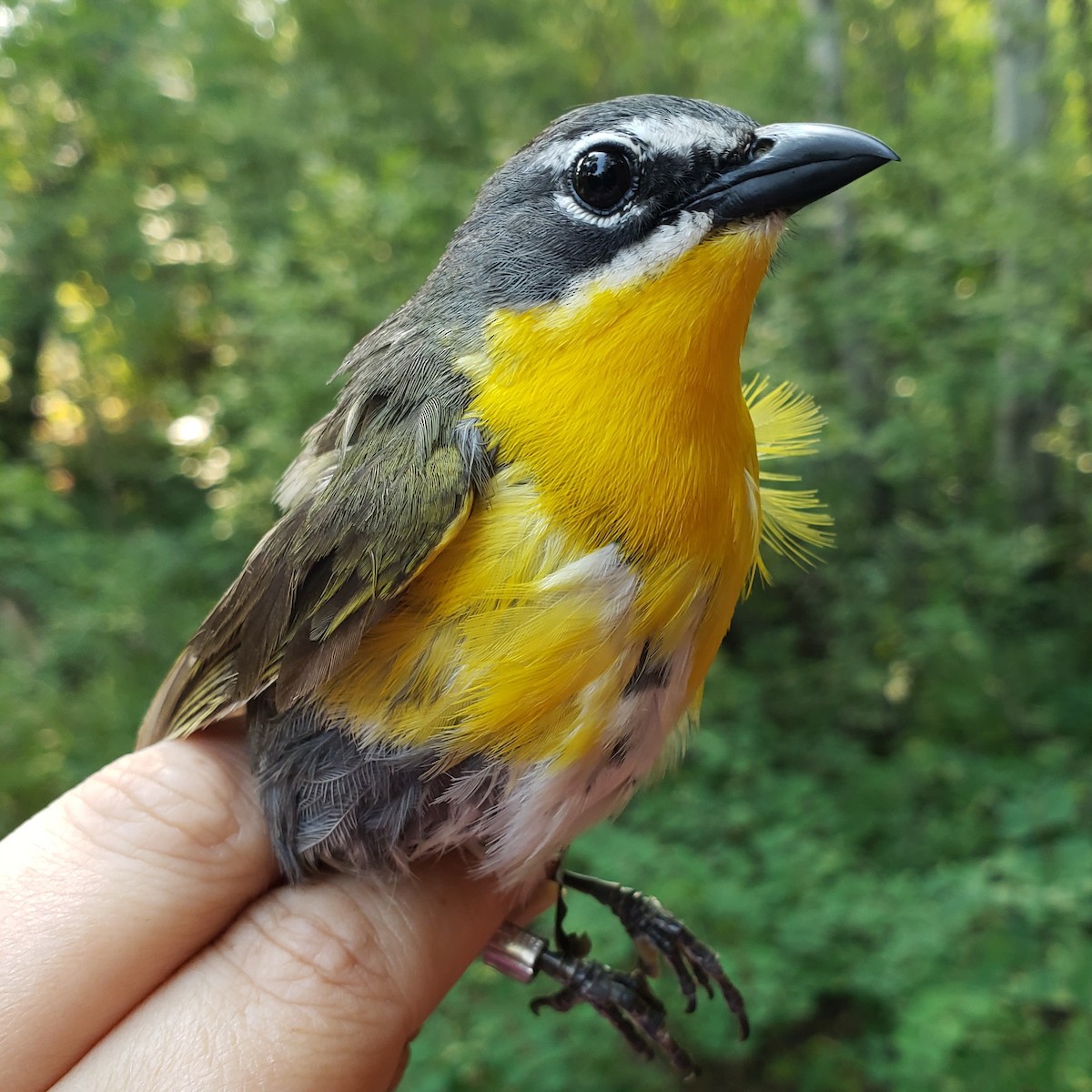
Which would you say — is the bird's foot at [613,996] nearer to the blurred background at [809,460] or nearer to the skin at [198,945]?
the skin at [198,945]

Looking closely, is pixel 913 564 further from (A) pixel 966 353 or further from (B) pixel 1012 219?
(B) pixel 1012 219

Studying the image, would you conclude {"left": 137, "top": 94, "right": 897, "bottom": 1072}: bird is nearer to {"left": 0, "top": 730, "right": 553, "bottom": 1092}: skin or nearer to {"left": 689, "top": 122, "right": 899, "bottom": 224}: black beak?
{"left": 689, "top": 122, "right": 899, "bottom": 224}: black beak

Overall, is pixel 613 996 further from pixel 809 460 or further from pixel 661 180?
pixel 809 460

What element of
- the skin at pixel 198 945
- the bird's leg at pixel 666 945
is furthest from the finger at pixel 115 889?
the bird's leg at pixel 666 945

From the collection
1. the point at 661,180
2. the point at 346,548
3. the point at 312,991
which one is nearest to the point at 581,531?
the point at 346,548

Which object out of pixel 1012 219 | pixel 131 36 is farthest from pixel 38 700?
pixel 1012 219

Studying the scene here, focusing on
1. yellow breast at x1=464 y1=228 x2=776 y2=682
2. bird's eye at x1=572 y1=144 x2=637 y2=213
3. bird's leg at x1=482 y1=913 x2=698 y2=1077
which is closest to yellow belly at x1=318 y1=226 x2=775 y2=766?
yellow breast at x1=464 y1=228 x2=776 y2=682
